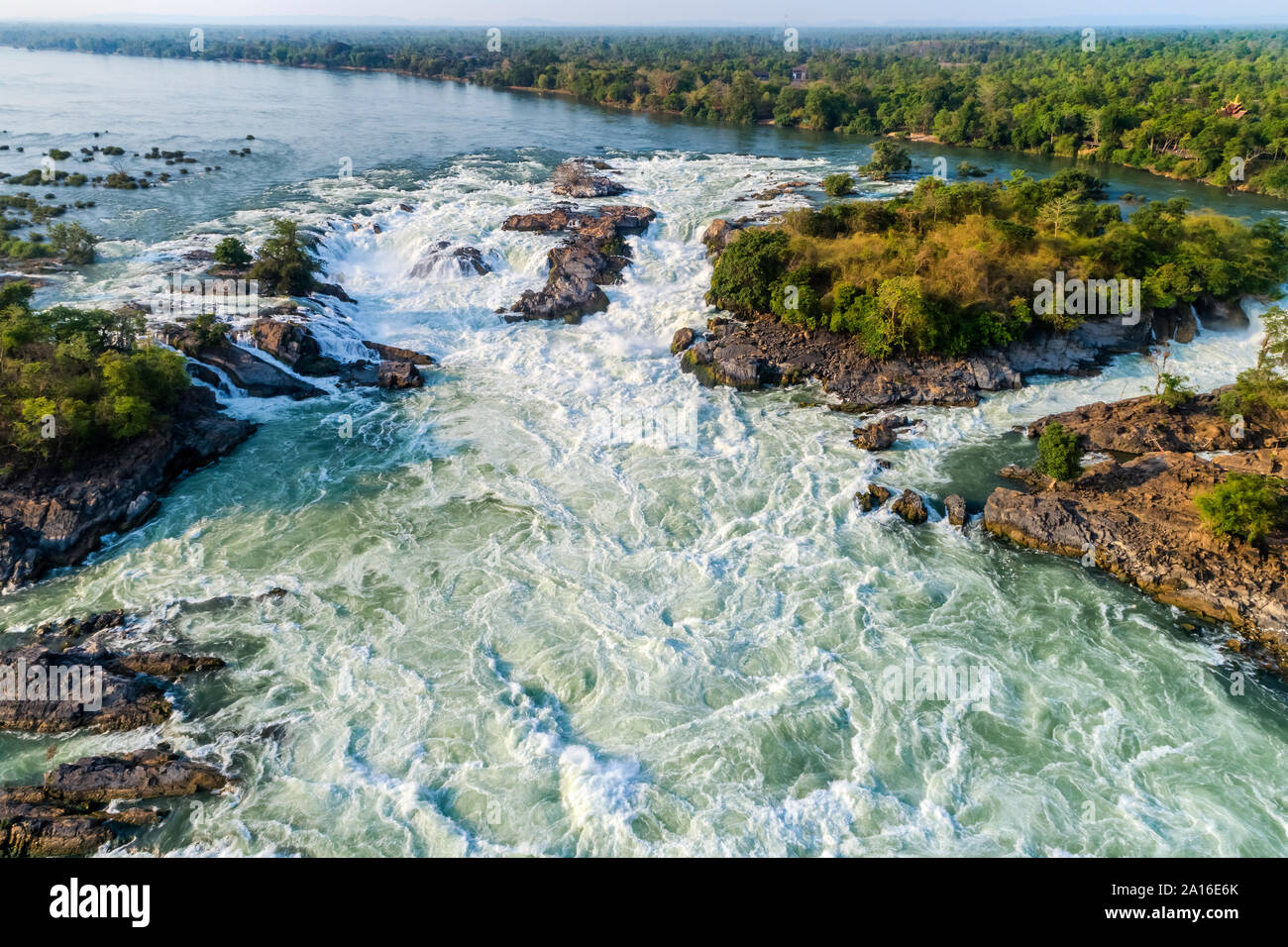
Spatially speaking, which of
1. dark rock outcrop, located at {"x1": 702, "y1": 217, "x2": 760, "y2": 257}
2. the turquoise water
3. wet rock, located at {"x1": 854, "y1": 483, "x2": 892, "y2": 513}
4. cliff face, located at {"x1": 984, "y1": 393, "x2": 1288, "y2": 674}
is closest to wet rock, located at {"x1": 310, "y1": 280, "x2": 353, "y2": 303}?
the turquoise water

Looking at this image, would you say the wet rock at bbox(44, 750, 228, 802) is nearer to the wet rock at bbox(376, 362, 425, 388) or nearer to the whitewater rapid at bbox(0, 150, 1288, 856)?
the whitewater rapid at bbox(0, 150, 1288, 856)

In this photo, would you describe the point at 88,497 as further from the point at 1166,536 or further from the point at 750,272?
the point at 1166,536

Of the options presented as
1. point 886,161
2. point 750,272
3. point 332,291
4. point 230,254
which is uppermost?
point 886,161

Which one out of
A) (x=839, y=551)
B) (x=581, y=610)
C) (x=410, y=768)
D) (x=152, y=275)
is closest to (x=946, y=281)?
(x=839, y=551)

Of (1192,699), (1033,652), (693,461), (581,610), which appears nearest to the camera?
(1192,699)

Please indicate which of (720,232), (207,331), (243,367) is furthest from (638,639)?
(720,232)

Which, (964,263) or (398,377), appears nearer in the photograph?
(398,377)

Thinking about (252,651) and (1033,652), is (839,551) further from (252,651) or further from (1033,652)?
(252,651)
